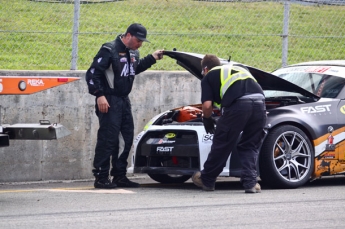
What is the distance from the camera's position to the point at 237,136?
347 inches

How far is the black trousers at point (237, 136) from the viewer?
8.73 meters

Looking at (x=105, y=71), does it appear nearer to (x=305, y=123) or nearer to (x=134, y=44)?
(x=134, y=44)

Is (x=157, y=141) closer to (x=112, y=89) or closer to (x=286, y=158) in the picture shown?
(x=112, y=89)

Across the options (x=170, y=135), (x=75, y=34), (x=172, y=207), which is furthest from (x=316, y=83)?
(x=75, y=34)

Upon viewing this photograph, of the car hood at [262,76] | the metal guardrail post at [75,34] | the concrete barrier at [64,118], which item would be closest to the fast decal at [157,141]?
the car hood at [262,76]

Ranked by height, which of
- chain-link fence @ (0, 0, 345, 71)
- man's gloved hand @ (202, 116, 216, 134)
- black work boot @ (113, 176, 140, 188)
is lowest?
black work boot @ (113, 176, 140, 188)

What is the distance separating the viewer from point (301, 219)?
6938 millimetres

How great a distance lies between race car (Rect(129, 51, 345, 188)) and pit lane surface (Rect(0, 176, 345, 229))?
0.76 feet

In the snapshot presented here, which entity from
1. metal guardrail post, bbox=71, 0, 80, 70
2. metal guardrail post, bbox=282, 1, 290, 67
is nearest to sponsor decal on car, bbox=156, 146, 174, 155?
metal guardrail post, bbox=71, 0, 80, 70

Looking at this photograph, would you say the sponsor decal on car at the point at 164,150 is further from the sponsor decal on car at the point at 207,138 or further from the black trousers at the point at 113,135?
the black trousers at the point at 113,135

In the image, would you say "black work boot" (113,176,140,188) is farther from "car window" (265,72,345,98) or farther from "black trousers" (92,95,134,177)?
"car window" (265,72,345,98)

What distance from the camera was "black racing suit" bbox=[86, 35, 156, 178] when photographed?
9227 mm

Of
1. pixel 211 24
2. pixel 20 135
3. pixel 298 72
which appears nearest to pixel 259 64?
pixel 211 24

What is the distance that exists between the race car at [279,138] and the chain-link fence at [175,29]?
2.25 meters
